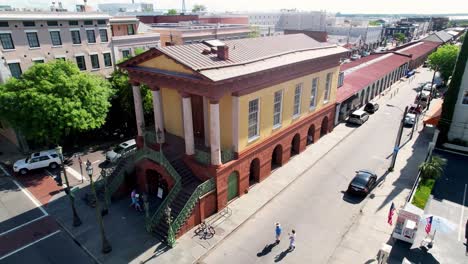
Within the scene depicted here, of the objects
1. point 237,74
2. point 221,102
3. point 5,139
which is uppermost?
point 237,74

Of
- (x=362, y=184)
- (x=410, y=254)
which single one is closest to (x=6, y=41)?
(x=362, y=184)

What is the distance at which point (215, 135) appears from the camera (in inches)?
803

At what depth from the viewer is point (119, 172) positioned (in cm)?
2422

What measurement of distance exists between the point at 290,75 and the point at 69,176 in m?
21.4

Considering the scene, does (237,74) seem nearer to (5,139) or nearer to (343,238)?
(343,238)

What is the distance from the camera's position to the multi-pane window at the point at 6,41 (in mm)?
31620

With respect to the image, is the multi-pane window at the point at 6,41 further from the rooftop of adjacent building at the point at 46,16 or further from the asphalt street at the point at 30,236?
the asphalt street at the point at 30,236

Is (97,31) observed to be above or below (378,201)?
above

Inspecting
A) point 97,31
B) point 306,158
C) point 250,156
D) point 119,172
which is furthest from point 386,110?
point 97,31

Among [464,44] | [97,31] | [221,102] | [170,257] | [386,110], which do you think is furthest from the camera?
[386,110]

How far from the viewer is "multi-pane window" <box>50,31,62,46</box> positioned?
117 ft

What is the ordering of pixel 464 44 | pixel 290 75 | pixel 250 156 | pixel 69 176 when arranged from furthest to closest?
pixel 464 44, pixel 69 176, pixel 290 75, pixel 250 156

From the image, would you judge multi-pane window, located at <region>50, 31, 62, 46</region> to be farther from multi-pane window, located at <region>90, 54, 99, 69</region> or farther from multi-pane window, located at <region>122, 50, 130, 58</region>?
multi-pane window, located at <region>122, 50, 130, 58</region>

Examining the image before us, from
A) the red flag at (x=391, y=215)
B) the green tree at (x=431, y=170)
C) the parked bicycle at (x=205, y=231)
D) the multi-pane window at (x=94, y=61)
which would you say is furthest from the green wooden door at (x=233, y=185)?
the multi-pane window at (x=94, y=61)
